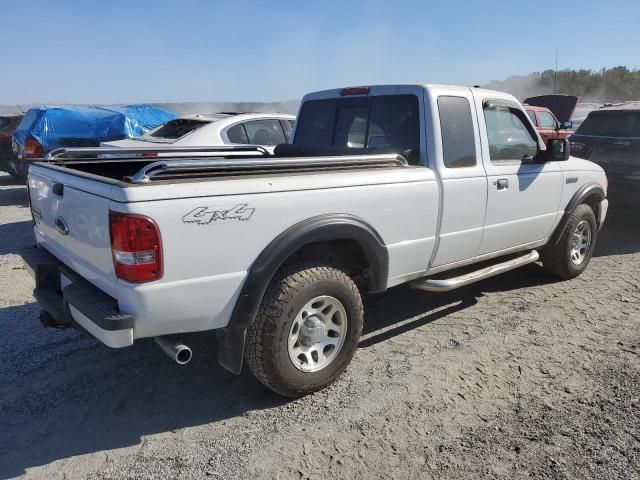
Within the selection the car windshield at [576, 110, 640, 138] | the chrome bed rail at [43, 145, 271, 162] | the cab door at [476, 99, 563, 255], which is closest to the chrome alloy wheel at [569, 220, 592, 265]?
the cab door at [476, 99, 563, 255]

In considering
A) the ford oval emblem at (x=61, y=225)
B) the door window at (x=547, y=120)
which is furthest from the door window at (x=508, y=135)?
the door window at (x=547, y=120)

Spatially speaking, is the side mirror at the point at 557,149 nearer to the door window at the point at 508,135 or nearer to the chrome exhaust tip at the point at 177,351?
the door window at the point at 508,135

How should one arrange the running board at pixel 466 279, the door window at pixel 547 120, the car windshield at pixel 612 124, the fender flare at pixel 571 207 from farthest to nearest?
the door window at pixel 547 120, the car windshield at pixel 612 124, the fender flare at pixel 571 207, the running board at pixel 466 279

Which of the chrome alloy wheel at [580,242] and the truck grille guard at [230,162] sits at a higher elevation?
the truck grille guard at [230,162]

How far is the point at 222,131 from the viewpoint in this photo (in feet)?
24.8

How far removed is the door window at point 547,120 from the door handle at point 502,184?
10.5 meters

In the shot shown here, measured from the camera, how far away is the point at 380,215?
12.1 ft

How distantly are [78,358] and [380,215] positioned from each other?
96.2 inches

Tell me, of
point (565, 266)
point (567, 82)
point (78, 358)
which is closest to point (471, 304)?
point (565, 266)

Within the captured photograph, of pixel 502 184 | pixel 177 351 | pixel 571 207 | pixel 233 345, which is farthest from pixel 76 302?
pixel 571 207

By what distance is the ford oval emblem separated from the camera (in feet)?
11.0

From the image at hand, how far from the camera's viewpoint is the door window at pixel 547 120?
14.1m

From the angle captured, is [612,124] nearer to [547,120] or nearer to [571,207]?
[571,207]

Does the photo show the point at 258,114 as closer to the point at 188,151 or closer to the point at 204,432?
the point at 188,151
